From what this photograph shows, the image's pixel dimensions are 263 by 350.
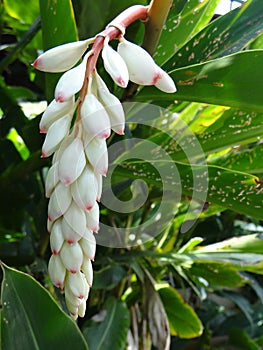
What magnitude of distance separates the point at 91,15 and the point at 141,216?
488mm

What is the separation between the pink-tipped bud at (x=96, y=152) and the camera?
1.05ft

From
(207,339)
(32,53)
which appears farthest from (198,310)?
(32,53)

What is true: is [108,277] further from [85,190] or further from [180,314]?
[85,190]

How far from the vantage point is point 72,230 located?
1.11ft

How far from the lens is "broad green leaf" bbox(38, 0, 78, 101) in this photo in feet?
1.65

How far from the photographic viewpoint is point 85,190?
0.32 meters

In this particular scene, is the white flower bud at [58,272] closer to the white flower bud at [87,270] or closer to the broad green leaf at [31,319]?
the white flower bud at [87,270]

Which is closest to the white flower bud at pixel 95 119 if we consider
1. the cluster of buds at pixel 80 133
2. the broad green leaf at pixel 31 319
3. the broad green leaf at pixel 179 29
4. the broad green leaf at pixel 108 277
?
the cluster of buds at pixel 80 133

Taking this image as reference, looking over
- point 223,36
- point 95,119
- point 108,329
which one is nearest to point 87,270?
point 95,119

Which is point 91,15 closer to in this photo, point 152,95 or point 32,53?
point 152,95

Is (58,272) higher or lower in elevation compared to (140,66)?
lower

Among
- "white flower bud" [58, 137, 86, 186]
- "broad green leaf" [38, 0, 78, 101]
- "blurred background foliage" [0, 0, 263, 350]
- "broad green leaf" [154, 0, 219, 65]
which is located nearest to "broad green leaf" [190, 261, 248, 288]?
"blurred background foliage" [0, 0, 263, 350]

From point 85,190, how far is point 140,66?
0.09 meters

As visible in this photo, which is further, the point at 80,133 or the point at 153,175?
the point at 153,175
